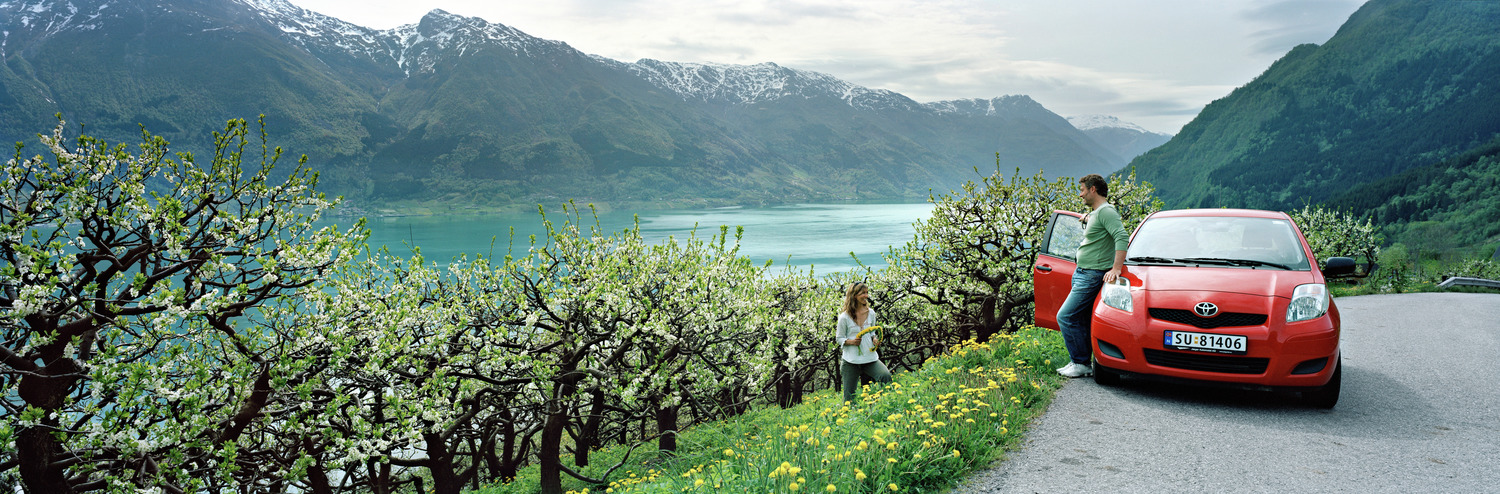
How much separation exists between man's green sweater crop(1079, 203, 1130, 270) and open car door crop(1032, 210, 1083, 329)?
795mm

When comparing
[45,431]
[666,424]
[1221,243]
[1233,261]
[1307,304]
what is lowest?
[666,424]

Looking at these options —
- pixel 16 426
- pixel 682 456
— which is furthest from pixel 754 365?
pixel 16 426

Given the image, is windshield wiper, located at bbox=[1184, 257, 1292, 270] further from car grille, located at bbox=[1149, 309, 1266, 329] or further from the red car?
car grille, located at bbox=[1149, 309, 1266, 329]

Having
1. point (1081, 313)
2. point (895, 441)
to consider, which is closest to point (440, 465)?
point (895, 441)

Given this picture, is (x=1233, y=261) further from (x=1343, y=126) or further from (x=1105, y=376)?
(x=1343, y=126)

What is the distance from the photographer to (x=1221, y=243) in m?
6.68

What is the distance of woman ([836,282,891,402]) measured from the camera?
7.59m

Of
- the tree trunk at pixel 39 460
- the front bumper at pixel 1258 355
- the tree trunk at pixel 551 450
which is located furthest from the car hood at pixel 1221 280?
the tree trunk at pixel 39 460

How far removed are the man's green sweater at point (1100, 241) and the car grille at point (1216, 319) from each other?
87 centimetres

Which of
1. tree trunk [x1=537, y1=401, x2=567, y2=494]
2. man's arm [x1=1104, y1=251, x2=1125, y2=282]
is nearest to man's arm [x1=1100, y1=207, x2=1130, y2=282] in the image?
man's arm [x1=1104, y1=251, x2=1125, y2=282]

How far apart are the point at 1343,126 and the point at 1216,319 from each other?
229485mm

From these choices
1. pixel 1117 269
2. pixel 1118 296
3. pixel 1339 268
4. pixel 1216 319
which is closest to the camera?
pixel 1216 319

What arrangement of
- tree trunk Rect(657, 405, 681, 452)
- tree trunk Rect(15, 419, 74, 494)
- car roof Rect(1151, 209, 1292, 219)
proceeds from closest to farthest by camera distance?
tree trunk Rect(15, 419, 74, 494) < car roof Rect(1151, 209, 1292, 219) < tree trunk Rect(657, 405, 681, 452)

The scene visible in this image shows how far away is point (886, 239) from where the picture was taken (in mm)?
120688
